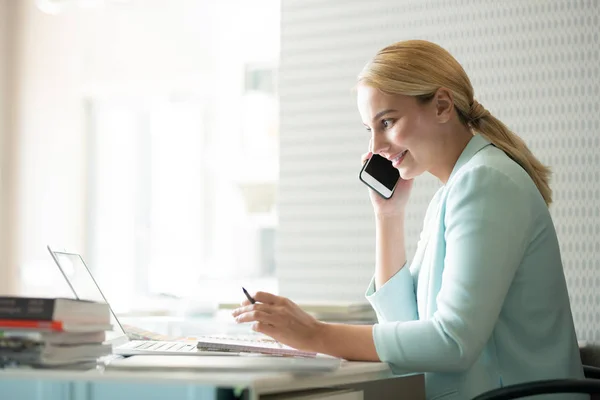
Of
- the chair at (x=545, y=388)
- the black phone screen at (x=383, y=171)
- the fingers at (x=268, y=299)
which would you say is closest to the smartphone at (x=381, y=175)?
the black phone screen at (x=383, y=171)

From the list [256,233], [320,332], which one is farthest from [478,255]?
[256,233]

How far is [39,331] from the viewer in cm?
115

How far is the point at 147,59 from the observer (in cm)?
550

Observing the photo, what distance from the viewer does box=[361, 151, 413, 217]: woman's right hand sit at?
6.48ft

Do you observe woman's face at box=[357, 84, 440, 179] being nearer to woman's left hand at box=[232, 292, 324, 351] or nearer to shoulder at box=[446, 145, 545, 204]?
shoulder at box=[446, 145, 545, 204]

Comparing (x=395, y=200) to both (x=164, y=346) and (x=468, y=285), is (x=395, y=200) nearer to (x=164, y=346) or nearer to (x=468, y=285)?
(x=468, y=285)

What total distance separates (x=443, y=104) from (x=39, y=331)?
90cm

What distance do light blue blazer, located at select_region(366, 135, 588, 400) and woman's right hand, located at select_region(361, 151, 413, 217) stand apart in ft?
1.12

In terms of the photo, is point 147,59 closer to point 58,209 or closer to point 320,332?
point 58,209

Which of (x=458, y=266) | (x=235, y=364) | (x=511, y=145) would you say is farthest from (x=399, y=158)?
(x=235, y=364)

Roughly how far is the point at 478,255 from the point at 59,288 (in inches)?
182

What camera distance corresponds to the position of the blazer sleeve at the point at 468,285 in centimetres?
135

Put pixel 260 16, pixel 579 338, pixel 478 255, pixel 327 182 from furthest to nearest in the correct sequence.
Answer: pixel 260 16 → pixel 327 182 → pixel 579 338 → pixel 478 255

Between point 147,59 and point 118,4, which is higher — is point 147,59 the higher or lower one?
the lower one
